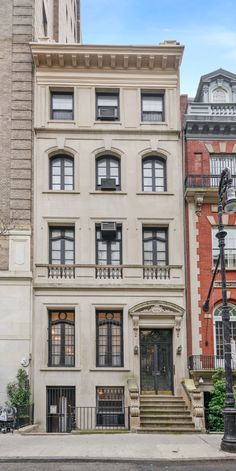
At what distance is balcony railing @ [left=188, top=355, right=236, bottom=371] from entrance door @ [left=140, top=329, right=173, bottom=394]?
1.01m

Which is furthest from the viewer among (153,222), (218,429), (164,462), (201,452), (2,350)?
(153,222)

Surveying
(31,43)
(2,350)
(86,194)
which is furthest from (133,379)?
(31,43)

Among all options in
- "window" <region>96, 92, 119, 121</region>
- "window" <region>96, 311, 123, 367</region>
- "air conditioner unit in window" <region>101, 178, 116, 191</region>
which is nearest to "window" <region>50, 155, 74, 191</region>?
"air conditioner unit in window" <region>101, 178, 116, 191</region>

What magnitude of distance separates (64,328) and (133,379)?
142 inches

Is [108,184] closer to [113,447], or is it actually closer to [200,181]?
[200,181]

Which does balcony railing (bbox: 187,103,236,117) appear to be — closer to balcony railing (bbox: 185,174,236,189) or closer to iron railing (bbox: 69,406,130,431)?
balcony railing (bbox: 185,174,236,189)

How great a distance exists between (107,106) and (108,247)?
645 centimetres

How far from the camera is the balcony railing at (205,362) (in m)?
25.4

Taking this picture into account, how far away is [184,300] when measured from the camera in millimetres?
26438

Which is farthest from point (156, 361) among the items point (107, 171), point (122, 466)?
point (122, 466)

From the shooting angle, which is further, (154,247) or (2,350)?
(154,247)

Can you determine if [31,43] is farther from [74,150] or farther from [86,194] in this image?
[86,194]

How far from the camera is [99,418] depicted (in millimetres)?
24969

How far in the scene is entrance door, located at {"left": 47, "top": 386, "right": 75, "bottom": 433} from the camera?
25.0m
